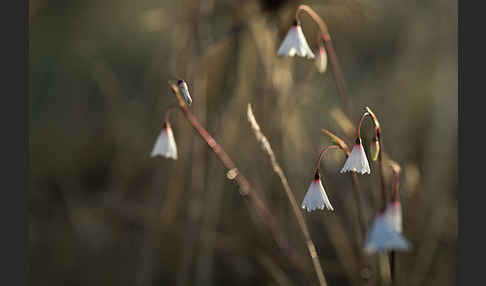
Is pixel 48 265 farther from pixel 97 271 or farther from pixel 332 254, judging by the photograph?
pixel 332 254

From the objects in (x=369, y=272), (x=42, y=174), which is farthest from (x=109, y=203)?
(x=369, y=272)

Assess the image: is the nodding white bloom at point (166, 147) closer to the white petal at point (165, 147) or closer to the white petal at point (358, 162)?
the white petal at point (165, 147)

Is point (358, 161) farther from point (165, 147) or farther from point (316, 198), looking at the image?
point (165, 147)

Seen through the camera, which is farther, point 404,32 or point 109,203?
point 404,32

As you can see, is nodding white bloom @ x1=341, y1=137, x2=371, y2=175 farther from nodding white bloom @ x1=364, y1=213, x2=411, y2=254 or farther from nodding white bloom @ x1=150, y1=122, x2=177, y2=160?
nodding white bloom @ x1=150, y1=122, x2=177, y2=160

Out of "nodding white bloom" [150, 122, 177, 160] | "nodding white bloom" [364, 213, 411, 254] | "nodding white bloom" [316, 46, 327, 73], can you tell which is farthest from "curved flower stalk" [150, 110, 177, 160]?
"nodding white bloom" [364, 213, 411, 254]
